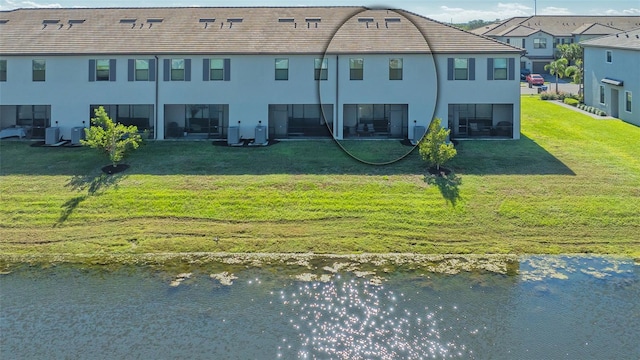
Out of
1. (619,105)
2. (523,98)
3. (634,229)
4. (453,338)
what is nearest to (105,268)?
(453,338)

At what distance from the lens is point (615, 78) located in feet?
114

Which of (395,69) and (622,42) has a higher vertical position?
(622,42)

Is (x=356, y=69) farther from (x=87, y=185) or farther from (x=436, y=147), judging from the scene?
(x=87, y=185)

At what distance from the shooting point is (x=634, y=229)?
1800 centimetres

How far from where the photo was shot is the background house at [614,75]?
32.3 metres

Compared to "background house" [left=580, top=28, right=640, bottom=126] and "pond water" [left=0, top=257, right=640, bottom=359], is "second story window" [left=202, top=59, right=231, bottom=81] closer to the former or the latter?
"pond water" [left=0, top=257, right=640, bottom=359]

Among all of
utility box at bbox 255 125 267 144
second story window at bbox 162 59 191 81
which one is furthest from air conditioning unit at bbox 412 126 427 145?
second story window at bbox 162 59 191 81

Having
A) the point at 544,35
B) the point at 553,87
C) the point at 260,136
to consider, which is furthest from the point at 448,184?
the point at 544,35

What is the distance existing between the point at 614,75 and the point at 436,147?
20.0 meters

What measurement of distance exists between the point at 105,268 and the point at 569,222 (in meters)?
15.0

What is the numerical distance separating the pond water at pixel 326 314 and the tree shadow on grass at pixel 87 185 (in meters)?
4.16

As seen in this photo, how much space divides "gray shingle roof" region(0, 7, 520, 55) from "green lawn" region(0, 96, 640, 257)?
234 inches

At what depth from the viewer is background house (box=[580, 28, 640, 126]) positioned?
3228cm

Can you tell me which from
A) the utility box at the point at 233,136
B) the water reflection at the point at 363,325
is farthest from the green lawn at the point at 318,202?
the water reflection at the point at 363,325
